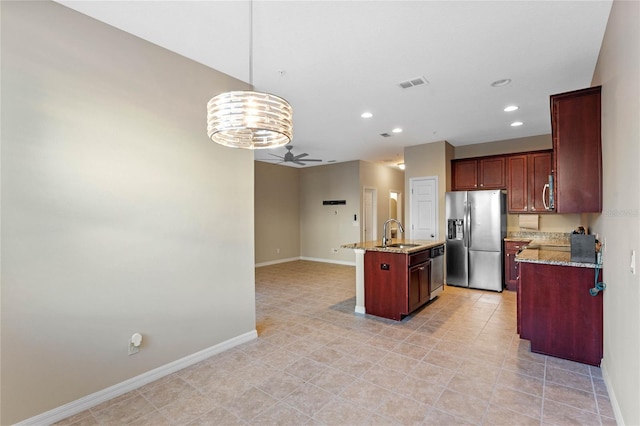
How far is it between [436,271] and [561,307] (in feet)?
6.41

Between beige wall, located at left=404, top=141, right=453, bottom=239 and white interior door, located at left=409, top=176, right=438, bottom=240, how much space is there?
0.08 meters

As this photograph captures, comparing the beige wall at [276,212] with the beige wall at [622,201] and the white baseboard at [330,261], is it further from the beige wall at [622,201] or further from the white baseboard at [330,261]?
the beige wall at [622,201]

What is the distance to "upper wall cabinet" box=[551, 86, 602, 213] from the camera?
2508 millimetres

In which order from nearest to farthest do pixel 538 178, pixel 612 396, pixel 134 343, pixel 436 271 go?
pixel 612 396
pixel 134 343
pixel 436 271
pixel 538 178

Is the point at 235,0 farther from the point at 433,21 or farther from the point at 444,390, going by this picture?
the point at 444,390

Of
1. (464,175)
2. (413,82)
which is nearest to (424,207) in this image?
(464,175)

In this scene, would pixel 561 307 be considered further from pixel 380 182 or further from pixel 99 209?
pixel 380 182

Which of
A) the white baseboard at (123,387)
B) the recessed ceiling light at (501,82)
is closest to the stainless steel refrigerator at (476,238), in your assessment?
the recessed ceiling light at (501,82)

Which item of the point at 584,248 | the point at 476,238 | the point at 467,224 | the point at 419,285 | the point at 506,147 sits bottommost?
the point at 419,285

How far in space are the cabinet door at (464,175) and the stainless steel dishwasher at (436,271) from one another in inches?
73.0

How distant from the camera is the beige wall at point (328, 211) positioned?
8047 millimetres

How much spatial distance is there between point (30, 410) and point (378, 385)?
2.33 m

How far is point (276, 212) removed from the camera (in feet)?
27.6

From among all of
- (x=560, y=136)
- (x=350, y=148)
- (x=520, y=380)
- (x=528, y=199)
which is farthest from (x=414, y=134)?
(x=520, y=380)
